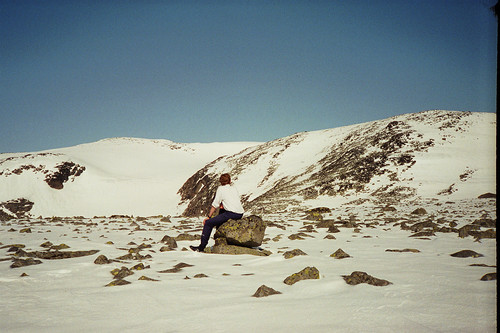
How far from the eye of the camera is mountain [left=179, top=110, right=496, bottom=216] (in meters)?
25.3

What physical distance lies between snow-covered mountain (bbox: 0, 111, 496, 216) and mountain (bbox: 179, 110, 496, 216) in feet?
0.28

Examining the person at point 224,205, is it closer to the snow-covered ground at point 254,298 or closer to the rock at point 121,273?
the snow-covered ground at point 254,298

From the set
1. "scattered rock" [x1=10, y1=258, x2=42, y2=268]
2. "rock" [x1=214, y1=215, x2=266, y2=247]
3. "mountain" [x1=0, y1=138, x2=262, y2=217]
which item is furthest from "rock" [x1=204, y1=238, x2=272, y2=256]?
"mountain" [x1=0, y1=138, x2=262, y2=217]

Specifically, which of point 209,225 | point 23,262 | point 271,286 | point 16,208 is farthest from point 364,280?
point 16,208

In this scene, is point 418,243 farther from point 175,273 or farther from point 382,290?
point 175,273

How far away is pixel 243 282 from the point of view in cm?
506

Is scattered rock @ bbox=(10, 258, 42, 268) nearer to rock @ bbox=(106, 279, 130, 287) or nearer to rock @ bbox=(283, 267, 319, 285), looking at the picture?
rock @ bbox=(106, 279, 130, 287)

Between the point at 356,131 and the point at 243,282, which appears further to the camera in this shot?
the point at 356,131

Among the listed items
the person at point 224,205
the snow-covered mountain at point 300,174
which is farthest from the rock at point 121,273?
the snow-covered mountain at point 300,174

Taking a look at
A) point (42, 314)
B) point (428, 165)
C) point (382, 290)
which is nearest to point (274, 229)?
point (382, 290)

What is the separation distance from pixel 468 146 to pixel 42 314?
3681 centimetres

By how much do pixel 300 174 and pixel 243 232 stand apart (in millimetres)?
29061

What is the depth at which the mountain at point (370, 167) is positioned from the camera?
995 inches

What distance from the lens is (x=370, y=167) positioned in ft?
101
